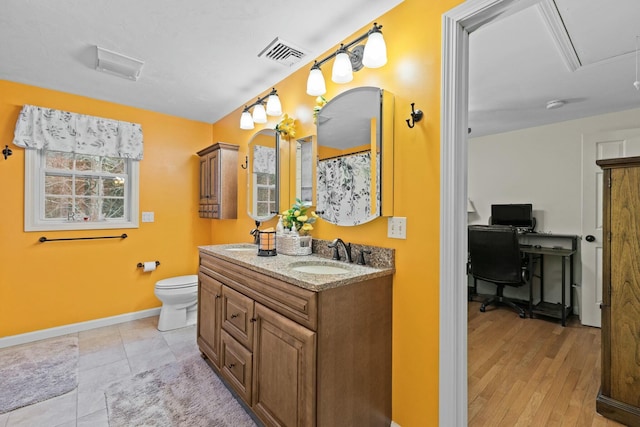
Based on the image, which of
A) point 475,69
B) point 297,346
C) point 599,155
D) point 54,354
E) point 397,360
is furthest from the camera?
point 599,155

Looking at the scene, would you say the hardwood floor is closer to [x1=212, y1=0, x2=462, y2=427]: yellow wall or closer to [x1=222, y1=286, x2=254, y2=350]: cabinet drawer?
[x1=212, y1=0, x2=462, y2=427]: yellow wall

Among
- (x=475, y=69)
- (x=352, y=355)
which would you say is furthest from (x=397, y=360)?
(x=475, y=69)

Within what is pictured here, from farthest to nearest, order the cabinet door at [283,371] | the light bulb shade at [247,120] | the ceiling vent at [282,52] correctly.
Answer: the light bulb shade at [247,120], the ceiling vent at [282,52], the cabinet door at [283,371]

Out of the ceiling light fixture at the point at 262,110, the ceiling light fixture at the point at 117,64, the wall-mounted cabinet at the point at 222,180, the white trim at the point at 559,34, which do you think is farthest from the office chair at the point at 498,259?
the ceiling light fixture at the point at 117,64

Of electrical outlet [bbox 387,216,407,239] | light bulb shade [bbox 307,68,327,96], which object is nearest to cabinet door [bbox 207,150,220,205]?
light bulb shade [bbox 307,68,327,96]

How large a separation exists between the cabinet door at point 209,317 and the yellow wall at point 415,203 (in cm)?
121

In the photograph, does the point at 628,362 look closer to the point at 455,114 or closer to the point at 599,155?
the point at 455,114

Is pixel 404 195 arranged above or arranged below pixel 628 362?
above

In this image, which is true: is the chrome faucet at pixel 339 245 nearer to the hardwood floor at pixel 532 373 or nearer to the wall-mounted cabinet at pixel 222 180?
the hardwood floor at pixel 532 373

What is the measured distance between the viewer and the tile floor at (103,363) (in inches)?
68.0

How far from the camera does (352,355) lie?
1.40 metres

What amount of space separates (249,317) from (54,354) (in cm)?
209

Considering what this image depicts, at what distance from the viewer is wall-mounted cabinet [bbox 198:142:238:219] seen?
10.5 feet

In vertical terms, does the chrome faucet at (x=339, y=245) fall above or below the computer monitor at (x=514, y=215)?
below
